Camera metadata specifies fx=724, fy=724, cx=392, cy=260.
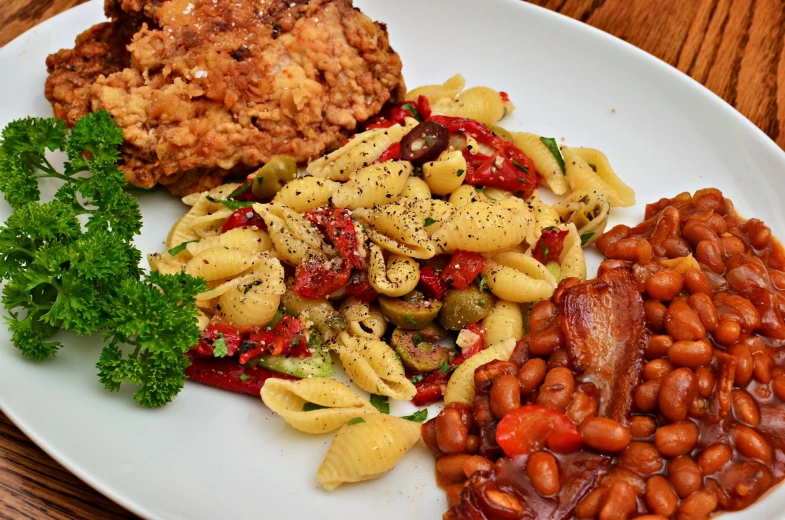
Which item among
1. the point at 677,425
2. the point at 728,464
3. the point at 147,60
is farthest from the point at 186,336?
the point at 728,464

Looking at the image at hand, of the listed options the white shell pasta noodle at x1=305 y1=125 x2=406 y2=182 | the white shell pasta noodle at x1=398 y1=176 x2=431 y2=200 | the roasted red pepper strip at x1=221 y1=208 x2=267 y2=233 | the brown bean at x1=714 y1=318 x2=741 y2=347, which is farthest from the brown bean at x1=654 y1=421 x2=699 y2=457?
the roasted red pepper strip at x1=221 y1=208 x2=267 y2=233

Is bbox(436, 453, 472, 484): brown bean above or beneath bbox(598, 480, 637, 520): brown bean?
beneath

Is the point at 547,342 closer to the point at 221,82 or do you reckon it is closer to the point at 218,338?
the point at 218,338

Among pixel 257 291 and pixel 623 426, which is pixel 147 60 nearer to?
pixel 257 291

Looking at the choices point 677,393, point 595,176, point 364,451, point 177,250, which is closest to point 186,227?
point 177,250

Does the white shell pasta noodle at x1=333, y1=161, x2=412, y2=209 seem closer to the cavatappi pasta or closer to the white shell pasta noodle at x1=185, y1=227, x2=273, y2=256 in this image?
the cavatappi pasta

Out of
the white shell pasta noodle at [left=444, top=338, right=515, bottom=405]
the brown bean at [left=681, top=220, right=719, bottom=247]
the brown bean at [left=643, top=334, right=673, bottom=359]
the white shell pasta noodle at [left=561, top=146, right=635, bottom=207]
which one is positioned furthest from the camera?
the white shell pasta noodle at [left=561, top=146, right=635, bottom=207]
